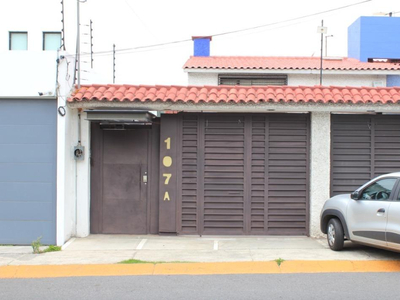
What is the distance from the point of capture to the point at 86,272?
7.71 metres

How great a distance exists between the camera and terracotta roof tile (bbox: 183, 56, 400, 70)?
20.7m

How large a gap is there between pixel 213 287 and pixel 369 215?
2930 mm

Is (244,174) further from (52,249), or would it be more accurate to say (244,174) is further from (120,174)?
(52,249)

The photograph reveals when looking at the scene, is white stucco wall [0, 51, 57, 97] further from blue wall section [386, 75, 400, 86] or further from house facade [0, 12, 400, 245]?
blue wall section [386, 75, 400, 86]

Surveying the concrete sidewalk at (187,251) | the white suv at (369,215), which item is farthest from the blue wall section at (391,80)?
the white suv at (369,215)

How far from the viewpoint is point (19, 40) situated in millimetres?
19562

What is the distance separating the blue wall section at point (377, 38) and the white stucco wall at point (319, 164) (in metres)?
15.8

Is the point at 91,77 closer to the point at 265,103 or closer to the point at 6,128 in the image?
the point at 6,128

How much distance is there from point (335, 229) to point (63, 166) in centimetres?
524

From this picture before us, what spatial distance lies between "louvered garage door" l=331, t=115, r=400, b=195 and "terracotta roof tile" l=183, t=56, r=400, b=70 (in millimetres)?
10638

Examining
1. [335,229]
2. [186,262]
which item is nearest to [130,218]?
[186,262]

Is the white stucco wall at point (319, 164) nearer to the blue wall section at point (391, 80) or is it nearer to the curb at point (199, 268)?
the curb at point (199, 268)

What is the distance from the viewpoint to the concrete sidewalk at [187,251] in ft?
27.3

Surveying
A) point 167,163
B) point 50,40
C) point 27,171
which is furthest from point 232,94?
point 50,40
